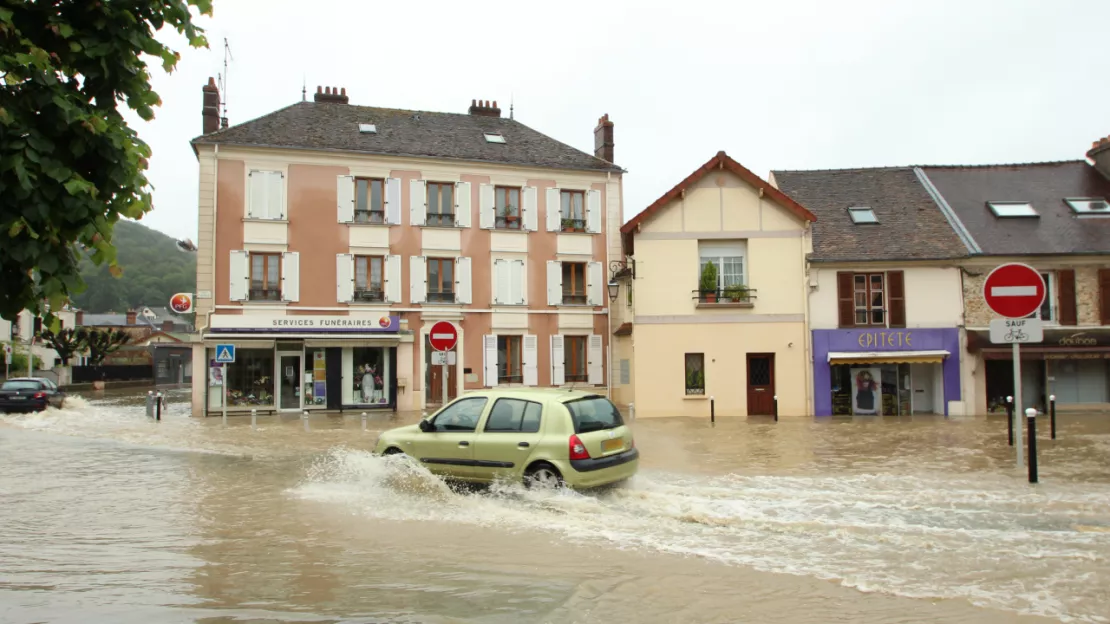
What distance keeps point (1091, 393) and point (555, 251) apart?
699 inches

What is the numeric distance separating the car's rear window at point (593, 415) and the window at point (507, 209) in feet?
63.3

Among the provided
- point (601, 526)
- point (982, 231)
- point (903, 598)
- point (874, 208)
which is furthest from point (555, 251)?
point (903, 598)

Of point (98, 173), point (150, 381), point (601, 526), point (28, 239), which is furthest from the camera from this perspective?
point (150, 381)

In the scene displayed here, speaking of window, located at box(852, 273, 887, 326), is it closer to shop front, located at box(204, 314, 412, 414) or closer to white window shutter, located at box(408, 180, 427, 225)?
white window shutter, located at box(408, 180, 427, 225)

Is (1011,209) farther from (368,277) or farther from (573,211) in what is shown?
(368,277)

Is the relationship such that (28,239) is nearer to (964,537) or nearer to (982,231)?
(964,537)

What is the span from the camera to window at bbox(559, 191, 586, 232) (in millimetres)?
29875

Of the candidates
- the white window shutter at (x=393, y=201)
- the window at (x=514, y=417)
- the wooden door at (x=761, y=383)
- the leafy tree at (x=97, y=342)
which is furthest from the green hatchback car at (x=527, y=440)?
the leafy tree at (x=97, y=342)

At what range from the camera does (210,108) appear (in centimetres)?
2797

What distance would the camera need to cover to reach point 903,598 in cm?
588

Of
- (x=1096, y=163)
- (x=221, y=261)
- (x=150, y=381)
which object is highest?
(x=1096, y=163)

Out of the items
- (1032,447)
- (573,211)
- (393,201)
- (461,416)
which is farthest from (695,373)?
(461,416)

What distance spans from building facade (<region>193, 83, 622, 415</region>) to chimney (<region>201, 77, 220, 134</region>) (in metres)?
0.07

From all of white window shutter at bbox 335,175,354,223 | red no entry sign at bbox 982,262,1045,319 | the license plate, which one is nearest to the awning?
red no entry sign at bbox 982,262,1045,319
